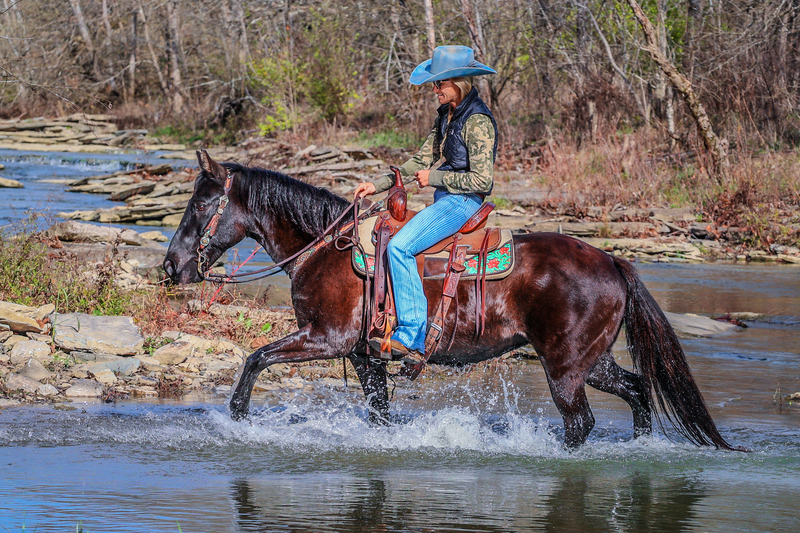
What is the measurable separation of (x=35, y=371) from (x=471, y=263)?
13.5 feet

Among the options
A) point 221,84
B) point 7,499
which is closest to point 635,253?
point 7,499

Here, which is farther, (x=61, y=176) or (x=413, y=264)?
(x=61, y=176)

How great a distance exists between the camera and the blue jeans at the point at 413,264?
6008mm

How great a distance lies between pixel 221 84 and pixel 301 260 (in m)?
35.6

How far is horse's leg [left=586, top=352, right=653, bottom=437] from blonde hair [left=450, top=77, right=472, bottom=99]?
6.73 feet

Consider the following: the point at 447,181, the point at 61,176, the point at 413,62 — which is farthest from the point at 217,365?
the point at 413,62

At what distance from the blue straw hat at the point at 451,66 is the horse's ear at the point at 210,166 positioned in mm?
1511

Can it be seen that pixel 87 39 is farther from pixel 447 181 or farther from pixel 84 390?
pixel 447 181

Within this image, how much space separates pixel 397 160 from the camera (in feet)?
88.9

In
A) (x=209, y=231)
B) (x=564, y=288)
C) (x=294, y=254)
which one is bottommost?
(x=564, y=288)

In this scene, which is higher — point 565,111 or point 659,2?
point 659,2

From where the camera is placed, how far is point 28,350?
327 inches

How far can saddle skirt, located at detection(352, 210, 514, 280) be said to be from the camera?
610 centimetres

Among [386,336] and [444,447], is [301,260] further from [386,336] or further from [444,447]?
[444,447]
